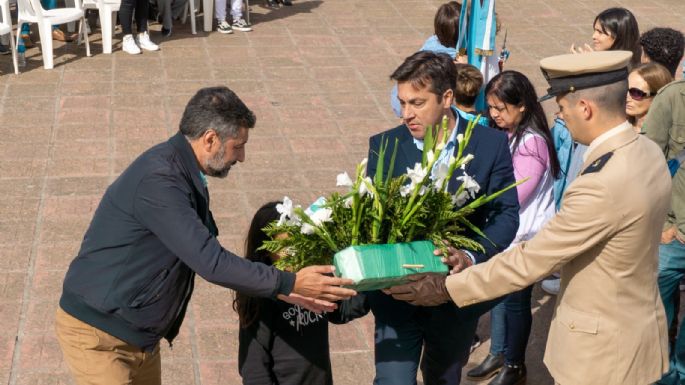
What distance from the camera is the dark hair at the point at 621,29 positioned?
23.6 feet

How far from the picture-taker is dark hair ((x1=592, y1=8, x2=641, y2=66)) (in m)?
7.21

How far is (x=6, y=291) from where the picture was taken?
626cm

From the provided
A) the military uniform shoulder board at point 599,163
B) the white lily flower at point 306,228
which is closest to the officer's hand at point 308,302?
the white lily flower at point 306,228

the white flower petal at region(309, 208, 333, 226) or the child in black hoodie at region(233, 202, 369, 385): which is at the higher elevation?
the white flower petal at region(309, 208, 333, 226)

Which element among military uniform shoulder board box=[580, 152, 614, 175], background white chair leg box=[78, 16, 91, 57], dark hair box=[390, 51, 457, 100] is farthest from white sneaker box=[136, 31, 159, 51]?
military uniform shoulder board box=[580, 152, 614, 175]

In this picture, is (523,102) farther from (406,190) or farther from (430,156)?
(406,190)

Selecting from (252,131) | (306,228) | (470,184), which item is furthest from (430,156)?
Result: (252,131)

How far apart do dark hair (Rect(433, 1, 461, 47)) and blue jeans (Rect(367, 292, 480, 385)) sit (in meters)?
3.67

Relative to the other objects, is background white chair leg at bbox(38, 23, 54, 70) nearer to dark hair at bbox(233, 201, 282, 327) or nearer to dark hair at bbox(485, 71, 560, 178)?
dark hair at bbox(485, 71, 560, 178)

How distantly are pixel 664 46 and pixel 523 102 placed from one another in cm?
169

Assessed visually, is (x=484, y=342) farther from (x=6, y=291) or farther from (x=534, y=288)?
(x=6, y=291)

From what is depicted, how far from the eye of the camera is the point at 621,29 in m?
7.20

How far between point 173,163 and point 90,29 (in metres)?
8.23

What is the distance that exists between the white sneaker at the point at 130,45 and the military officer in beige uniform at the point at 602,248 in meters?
7.49
